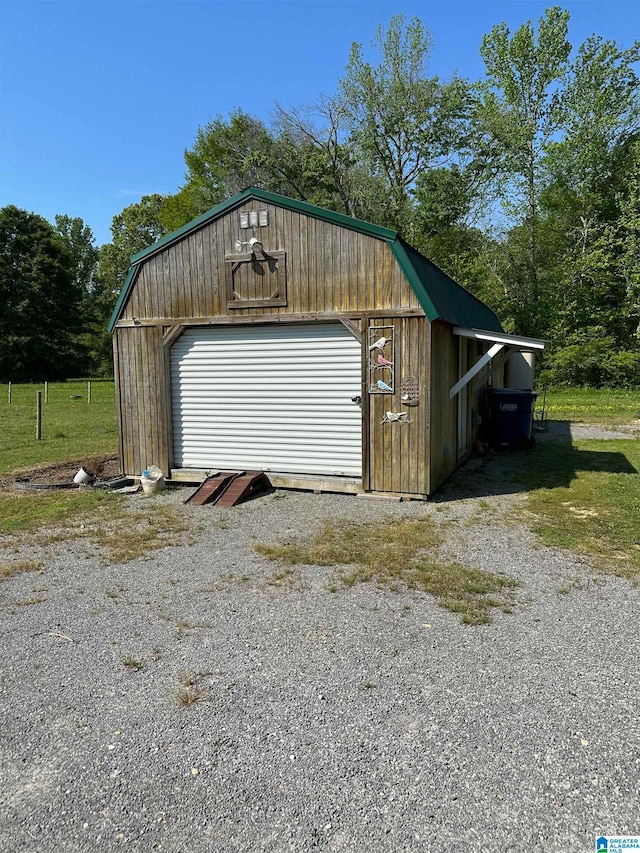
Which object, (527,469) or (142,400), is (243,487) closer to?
(142,400)

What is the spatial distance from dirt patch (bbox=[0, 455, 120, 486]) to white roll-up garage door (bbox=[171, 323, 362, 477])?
1501 millimetres

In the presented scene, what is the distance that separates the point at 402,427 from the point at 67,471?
19.2 feet

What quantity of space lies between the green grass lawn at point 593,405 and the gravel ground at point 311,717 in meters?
13.7

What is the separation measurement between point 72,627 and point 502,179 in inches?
1162

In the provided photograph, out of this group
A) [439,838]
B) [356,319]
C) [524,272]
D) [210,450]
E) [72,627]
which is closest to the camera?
[439,838]

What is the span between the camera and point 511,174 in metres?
27.5

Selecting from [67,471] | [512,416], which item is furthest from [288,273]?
[512,416]

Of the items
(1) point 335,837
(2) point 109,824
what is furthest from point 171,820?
(1) point 335,837

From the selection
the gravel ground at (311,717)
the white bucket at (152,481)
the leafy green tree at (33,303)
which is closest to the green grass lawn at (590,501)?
the gravel ground at (311,717)

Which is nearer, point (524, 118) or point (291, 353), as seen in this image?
point (291, 353)

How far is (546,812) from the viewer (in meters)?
2.37

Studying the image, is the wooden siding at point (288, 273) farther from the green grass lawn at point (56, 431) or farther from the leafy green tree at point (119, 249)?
the leafy green tree at point (119, 249)

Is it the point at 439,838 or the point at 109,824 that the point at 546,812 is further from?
the point at 109,824

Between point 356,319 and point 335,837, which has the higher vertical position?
point 356,319
